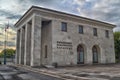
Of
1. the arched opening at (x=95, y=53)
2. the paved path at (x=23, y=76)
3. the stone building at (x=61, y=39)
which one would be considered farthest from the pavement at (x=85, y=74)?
the arched opening at (x=95, y=53)

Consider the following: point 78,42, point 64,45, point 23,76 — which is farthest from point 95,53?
point 23,76

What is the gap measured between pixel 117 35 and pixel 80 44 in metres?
20.4

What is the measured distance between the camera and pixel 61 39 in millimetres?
21844

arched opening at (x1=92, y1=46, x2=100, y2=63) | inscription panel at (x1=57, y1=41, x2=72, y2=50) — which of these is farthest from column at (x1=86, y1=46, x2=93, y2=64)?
inscription panel at (x1=57, y1=41, x2=72, y2=50)

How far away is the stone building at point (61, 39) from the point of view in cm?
2023

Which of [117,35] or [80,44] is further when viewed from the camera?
[117,35]

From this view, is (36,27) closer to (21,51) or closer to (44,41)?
(44,41)

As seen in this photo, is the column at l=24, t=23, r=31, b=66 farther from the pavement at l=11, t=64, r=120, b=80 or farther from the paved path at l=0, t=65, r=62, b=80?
the paved path at l=0, t=65, r=62, b=80

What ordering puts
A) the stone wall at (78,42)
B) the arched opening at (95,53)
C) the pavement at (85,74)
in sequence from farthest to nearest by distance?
the arched opening at (95,53)
the stone wall at (78,42)
the pavement at (85,74)

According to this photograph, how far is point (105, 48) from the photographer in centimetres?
2841

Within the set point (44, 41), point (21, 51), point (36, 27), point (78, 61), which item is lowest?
point (78, 61)

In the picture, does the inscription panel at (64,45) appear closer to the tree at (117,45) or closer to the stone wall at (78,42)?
the stone wall at (78,42)

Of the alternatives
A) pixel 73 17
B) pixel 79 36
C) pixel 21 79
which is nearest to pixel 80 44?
pixel 79 36

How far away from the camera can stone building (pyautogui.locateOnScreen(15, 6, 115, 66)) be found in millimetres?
20233
